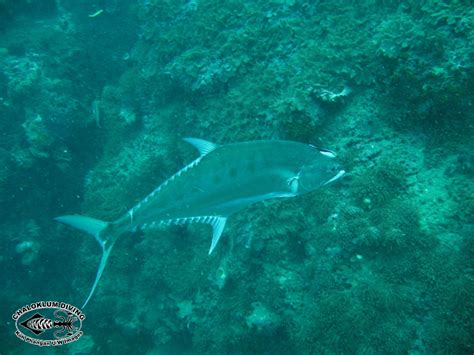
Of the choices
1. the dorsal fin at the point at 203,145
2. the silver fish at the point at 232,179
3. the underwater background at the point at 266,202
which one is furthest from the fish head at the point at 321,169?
the underwater background at the point at 266,202

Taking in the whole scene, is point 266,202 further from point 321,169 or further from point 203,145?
point 203,145

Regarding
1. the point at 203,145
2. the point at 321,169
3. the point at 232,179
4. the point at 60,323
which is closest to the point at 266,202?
the point at 232,179

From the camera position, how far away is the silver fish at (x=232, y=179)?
9.46 ft

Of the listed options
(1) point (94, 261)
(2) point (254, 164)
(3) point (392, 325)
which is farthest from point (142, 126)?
(3) point (392, 325)

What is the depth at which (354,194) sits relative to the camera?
384 centimetres

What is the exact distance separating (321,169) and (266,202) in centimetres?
149

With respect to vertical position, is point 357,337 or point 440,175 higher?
point 440,175

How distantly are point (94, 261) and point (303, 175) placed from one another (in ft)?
19.2

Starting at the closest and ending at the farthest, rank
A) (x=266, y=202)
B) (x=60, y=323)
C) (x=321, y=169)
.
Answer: (x=321, y=169) < (x=266, y=202) < (x=60, y=323)

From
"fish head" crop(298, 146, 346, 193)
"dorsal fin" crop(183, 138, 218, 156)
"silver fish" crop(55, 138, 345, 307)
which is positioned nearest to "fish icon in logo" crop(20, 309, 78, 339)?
"silver fish" crop(55, 138, 345, 307)

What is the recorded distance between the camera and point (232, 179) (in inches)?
117

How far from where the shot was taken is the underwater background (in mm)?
3389

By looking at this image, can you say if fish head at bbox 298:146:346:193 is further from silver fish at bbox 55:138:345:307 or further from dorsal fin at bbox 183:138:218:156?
dorsal fin at bbox 183:138:218:156

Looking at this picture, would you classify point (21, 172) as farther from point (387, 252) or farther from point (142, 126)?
→ point (387, 252)
